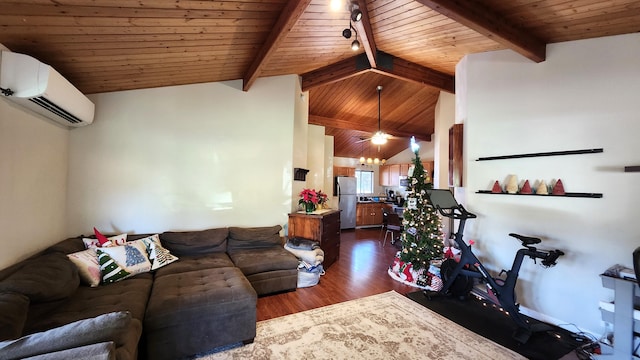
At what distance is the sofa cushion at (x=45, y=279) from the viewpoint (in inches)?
69.1

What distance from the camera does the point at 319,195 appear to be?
182 inches

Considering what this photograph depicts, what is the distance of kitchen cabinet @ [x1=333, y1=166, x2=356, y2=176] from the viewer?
8.42 m

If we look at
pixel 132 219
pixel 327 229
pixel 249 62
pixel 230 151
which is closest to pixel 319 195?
pixel 327 229

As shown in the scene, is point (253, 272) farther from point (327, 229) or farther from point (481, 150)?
point (481, 150)

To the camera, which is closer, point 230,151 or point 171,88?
point 171,88

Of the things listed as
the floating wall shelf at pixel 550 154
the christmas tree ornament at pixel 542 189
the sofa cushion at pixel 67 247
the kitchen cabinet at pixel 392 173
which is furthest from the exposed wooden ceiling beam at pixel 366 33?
the kitchen cabinet at pixel 392 173

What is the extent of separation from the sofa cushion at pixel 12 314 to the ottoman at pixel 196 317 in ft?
2.24

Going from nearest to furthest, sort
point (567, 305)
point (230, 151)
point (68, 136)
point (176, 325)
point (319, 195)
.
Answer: point (176, 325), point (567, 305), point (68, 136), point (230, 151), point (319, 195)

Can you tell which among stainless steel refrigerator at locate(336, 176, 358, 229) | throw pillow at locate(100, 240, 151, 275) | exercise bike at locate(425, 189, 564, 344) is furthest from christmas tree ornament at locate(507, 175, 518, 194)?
stainless steel refrigerator at locate(336, 176, 358, 229)

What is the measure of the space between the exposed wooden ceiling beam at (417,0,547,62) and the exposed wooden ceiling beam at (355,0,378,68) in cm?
72

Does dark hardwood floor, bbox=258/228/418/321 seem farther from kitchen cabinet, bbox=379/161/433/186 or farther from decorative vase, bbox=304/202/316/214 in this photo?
kitchen cabinet, bbox=379/161/433/186

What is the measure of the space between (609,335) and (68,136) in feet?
20.0

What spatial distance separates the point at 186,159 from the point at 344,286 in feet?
9.58

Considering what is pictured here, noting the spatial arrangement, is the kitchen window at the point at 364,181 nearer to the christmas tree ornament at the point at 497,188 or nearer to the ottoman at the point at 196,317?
the christmas tree ornament at the point at 497,188
